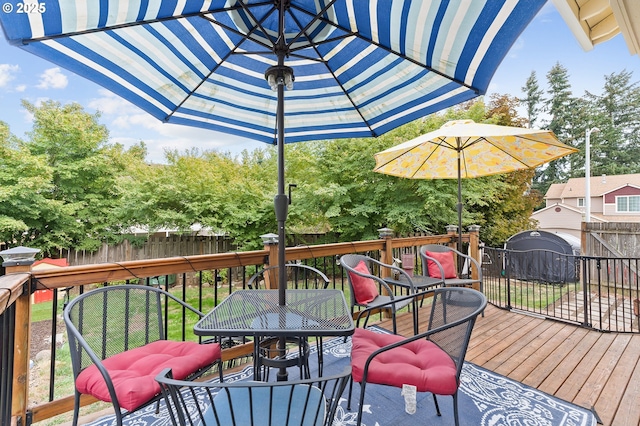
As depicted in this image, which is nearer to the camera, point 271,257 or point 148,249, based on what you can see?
→ point 271,257

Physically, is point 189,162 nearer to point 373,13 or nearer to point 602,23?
point 373,13

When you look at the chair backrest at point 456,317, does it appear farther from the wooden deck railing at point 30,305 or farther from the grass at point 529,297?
the grass at point 529,297

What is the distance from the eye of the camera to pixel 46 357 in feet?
14.1

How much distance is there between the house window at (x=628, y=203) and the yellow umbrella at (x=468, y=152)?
16.3 meters

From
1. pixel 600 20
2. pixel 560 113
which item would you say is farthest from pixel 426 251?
pixel 560 113

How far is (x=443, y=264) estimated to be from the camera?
3.72 metres

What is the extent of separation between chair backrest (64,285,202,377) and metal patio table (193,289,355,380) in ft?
1.78

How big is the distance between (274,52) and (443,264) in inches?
126

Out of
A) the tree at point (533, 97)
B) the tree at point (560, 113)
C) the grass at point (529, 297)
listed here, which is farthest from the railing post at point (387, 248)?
the tree at point (533, 97)

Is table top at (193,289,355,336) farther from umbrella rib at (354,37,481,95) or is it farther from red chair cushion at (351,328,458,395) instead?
umbrella rib at (354,37,481,95)

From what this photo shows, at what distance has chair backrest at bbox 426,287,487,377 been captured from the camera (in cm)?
144

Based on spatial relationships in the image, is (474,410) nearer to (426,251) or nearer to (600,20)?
(426,251)

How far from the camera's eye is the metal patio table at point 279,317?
1266mm

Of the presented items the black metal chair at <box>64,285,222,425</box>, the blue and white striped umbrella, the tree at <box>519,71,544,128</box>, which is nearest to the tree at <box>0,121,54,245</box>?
the blue and white striped umbrella
